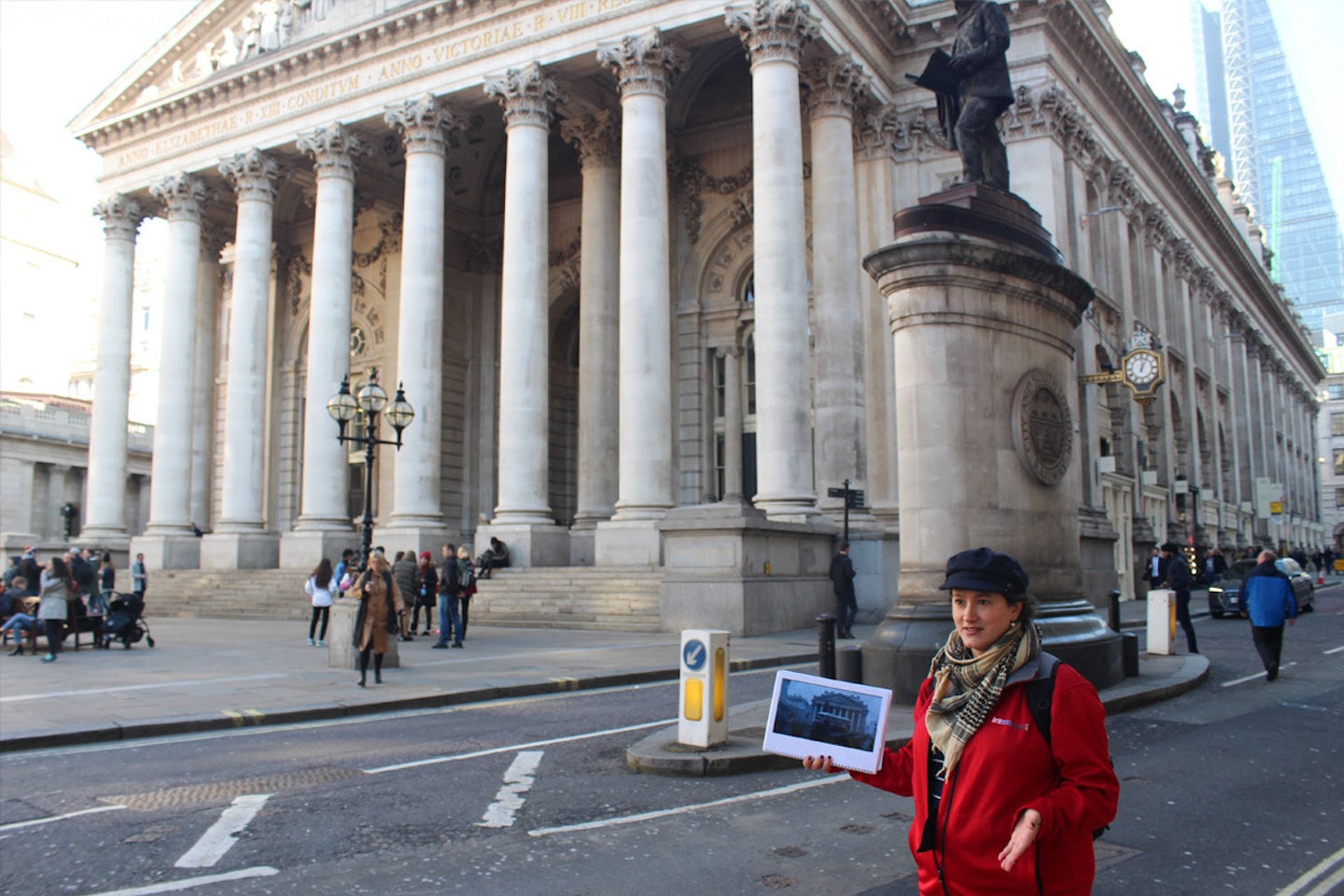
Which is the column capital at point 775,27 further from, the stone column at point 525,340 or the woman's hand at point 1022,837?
the woman's hand at point 1022,837

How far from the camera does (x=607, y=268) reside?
105 ft

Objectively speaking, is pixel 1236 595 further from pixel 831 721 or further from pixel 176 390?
pixel 176 390

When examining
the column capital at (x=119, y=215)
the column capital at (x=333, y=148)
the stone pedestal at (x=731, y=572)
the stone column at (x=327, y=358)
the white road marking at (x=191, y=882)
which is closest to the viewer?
the white road marking at (x=191, y=882)

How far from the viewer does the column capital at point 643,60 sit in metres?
27.7

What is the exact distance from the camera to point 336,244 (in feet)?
110

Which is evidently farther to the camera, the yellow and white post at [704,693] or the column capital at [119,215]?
the column capital at [119,215]

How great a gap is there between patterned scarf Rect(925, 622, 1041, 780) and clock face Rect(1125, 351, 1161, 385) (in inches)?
1151

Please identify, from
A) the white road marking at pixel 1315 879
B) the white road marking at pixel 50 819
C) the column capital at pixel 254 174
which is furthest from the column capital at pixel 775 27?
the white road marking at pixel 1315 879

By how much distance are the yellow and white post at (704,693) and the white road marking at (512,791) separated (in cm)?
131

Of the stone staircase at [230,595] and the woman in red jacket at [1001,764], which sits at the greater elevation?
the woman in red jacket at [1001,764]

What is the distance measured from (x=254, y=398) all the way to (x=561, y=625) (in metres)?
16.1

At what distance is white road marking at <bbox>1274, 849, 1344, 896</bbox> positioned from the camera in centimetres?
548

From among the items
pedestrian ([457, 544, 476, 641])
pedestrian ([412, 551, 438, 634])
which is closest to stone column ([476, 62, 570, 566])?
pedestrian ([412, 551, 438, 634])

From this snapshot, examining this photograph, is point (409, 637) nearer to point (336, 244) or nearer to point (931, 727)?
point (336, 244)
